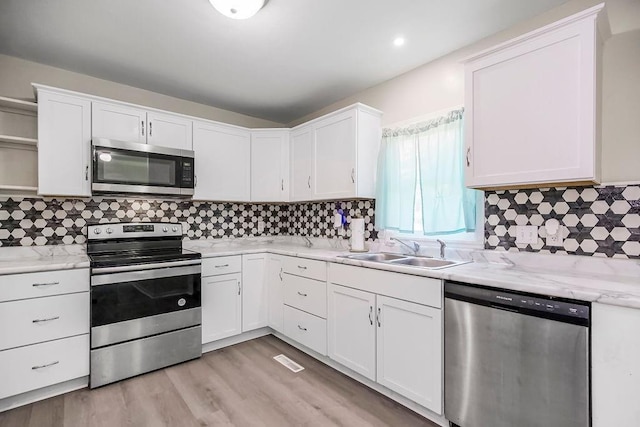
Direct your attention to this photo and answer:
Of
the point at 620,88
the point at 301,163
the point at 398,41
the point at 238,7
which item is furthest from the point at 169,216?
the point at 620,88

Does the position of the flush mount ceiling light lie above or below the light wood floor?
above

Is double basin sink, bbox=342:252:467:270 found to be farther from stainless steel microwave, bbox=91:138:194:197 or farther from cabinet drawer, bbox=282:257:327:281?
stainless steel microwave, bbox=91:138:194:197

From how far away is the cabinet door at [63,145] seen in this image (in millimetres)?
2303

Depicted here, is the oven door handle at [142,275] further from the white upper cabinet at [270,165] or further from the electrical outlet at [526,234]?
the electrical outlet at [526,234]

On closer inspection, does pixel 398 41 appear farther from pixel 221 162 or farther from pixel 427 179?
pixel 221 162

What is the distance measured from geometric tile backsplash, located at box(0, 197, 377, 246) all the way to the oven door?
2.39ft

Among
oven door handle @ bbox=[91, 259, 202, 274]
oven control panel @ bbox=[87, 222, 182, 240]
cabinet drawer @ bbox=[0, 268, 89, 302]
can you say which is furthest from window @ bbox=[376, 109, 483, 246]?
cabinet drawer @ bbox=[0, 268, 89, 302]

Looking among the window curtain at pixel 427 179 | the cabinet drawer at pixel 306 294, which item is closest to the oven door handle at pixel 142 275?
the cabinet drawer at pixel 306 294

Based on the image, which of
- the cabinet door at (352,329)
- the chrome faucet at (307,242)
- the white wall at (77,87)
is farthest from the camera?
the chrome faucet at (307,242)

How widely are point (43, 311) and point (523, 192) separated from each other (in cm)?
321

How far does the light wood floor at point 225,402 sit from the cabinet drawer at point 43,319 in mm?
424

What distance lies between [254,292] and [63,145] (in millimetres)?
1969

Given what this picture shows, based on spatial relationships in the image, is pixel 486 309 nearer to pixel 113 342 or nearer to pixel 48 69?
pixel 113 342

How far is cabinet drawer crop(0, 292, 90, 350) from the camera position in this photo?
1.95 metres
